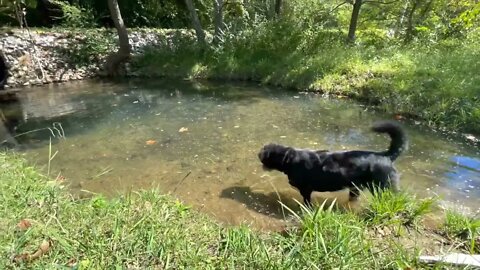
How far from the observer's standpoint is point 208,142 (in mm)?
7789

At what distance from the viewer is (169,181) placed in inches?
237

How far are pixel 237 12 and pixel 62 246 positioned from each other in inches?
811

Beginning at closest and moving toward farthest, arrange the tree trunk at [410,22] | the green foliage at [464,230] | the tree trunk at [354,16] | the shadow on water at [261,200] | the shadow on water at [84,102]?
the green foliage at [464,230] → the shadow on water at [261,200] → the shadow on water at [84,102] → the tree trunk at [354,16] → the tree trunk at [410,22]

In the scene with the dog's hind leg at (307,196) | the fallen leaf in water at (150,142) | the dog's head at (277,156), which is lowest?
the fallen leaf in water at (150,142)

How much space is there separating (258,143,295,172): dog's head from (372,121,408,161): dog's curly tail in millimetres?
1155

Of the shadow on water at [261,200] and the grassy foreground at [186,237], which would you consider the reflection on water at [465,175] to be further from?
the shadow on water at [261,200]

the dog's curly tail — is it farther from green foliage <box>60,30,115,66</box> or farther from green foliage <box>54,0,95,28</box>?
green foliage <box>54,0,95,28</box>

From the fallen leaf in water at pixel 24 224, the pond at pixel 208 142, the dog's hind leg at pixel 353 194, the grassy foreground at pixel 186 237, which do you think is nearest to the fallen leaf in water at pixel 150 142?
the pond at pixel 208 142

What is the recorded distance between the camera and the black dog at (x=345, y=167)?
4812mm

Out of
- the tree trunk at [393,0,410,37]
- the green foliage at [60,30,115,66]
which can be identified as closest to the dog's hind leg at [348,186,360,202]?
the green foliage at [60,30,115,66]

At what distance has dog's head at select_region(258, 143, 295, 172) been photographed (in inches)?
209

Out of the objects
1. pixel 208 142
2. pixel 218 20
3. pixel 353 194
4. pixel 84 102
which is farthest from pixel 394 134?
pixel 218 20

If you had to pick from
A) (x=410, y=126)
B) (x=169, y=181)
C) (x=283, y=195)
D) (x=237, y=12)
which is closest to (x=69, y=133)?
(x=169, y=181)

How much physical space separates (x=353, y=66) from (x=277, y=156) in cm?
775
